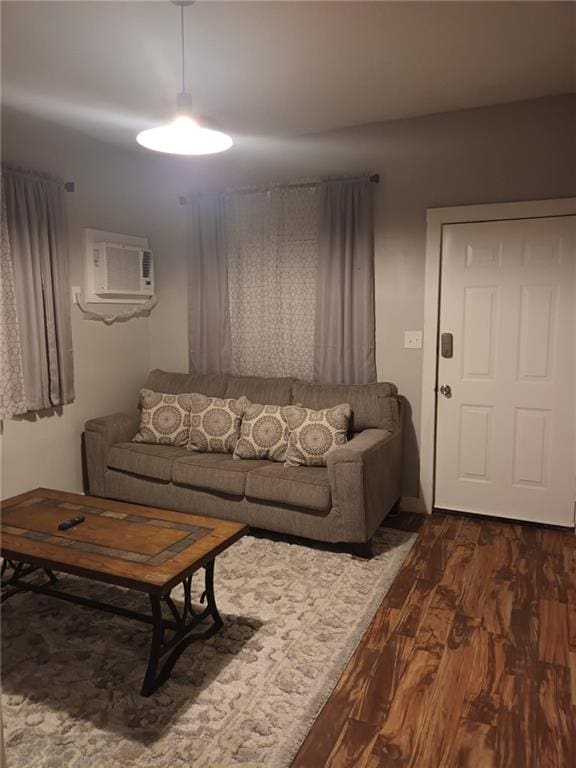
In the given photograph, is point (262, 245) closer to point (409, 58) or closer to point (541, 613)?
point (409, 58)

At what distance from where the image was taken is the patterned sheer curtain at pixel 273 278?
4.12m

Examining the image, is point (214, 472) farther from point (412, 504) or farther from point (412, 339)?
point (412, 339)

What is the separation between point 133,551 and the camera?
7.34 feet

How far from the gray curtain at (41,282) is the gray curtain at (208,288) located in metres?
0.99

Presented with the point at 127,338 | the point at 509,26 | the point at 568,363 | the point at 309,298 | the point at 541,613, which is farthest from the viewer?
the point at 127,338

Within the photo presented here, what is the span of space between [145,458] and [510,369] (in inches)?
95.3

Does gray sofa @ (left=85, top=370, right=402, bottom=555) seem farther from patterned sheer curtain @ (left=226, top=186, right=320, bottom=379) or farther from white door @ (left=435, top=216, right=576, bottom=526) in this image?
white door @ (left=435, top=216, right=576, bottom=526)

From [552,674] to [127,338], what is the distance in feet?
11.6

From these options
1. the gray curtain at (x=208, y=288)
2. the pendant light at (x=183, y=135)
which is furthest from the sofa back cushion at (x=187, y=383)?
the pendant light at (x=183, y=135)

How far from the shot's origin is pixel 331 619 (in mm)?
2639

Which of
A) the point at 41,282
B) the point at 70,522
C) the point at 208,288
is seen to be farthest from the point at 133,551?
the point at 208,288

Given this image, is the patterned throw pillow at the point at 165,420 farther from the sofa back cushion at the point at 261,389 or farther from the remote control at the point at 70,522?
the remote control at the point at 70,522

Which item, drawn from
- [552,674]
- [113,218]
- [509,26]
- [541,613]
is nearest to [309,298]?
[113,218]

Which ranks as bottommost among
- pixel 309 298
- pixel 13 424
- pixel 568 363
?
pixel 13 424
